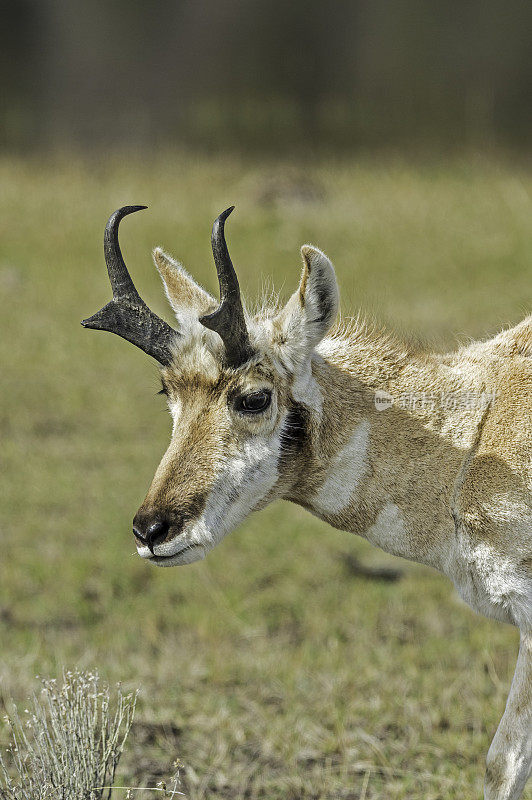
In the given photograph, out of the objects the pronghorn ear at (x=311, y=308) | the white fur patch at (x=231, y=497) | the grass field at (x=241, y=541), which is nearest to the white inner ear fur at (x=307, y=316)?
the pronghorn ear at (x=311, y=308)

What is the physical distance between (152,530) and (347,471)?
3.02 feet

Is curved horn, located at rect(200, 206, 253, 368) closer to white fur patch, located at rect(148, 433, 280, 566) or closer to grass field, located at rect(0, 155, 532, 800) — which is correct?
white fur patch, located at rect(148, 433, 280, 566)

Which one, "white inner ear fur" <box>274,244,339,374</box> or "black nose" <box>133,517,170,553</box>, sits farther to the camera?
"white inner ear fur" <box>274,244,339,374</box>

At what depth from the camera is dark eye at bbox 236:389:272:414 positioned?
3866mm

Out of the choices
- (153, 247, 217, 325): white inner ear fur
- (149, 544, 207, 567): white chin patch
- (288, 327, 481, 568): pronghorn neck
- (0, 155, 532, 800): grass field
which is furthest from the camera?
(0, 155, 532, 800): grass field

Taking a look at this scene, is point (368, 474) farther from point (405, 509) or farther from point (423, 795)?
point (423, 795)

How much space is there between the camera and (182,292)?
439 centimetres

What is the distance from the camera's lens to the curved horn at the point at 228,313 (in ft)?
11.8

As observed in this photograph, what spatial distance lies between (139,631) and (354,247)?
9.11m

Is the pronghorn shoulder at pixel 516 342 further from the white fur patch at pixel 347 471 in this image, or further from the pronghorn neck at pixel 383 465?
the white fur patch at pixel 347 471

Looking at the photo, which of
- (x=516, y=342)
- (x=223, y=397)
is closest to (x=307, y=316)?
(x=223, y=397)

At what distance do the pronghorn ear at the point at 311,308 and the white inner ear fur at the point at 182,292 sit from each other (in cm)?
47

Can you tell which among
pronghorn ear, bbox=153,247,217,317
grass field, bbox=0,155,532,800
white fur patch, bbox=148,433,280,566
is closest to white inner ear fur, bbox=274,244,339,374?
white fur patch, bbox=148,433,280,566

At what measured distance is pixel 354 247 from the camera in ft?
50.1
